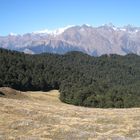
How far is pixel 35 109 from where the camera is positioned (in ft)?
158

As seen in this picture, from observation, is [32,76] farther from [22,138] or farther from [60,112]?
[22,138]

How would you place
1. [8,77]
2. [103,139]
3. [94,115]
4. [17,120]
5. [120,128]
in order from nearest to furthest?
[103,139], [120,128], [17,120], [94,115], [8,77]

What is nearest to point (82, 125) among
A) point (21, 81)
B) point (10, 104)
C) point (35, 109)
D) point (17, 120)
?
point (17, 120)

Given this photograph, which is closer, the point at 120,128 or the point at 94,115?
the point at 120,128

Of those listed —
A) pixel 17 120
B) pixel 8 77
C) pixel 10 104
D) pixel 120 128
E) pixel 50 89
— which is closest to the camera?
pixel 120 128

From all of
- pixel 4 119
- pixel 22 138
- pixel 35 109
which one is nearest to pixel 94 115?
pixel 35 109

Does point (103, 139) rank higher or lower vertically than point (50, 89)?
higher

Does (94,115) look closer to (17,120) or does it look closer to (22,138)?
(17,120)

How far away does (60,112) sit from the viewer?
47812 millimetres

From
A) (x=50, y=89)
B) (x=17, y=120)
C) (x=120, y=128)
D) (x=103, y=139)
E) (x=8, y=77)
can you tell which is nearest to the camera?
(x=103, y=139)

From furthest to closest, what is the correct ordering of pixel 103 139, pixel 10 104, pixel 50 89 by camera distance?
pixel 50 89 < pixel 10 104 < pixel 103 139

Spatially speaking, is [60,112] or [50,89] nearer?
[60,112]

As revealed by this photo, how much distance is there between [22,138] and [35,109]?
13583 mm

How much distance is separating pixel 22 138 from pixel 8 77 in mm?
147221
